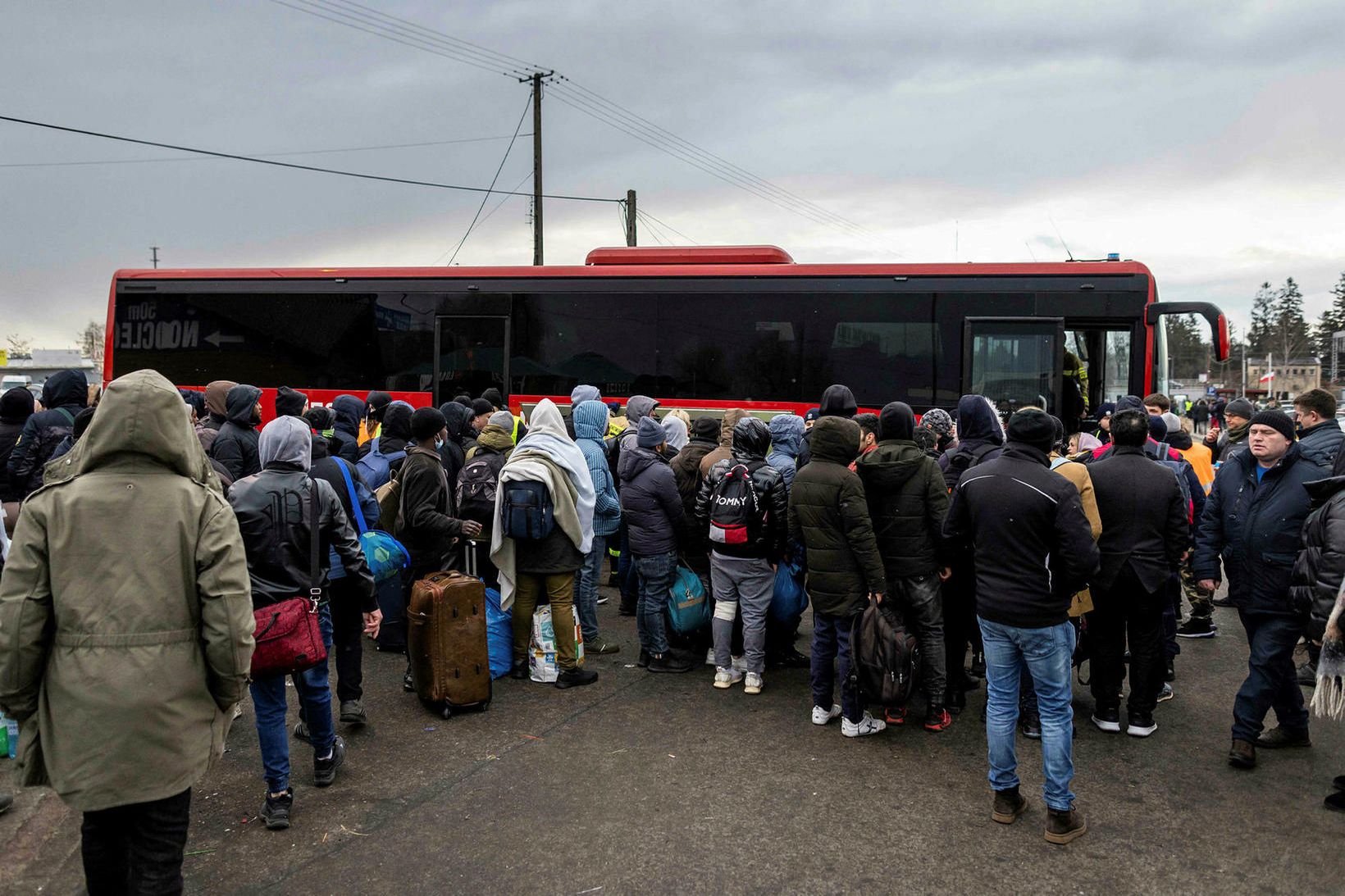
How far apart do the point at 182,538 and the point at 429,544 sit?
2937 millimetres

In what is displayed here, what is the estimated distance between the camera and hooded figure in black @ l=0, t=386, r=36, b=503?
21.3 ft

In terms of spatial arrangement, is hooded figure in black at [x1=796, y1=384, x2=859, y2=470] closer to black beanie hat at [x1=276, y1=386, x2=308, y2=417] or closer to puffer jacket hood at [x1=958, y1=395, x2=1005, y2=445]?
puffer jacket hood at [x1=958, y1=395, x2=1005, y2=445]

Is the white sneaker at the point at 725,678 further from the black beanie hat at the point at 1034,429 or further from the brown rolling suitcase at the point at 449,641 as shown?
the black beanie hat at the point at 1034,429

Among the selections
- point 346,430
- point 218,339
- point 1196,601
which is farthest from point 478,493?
point 218,339

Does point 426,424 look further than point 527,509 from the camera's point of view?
No

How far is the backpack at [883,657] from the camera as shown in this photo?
5.04m

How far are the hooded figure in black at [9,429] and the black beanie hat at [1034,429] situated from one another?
669 cm

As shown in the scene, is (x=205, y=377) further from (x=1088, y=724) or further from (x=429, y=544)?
(x=1088, y=724)

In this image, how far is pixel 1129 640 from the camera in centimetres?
534

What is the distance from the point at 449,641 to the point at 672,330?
7910 millimetres

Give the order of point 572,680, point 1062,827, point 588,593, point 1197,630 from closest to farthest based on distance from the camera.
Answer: point 1062,827 < point 572,680 < point 588,593 < point 1197,630

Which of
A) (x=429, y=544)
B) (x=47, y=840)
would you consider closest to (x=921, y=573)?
(x=429, y=544)

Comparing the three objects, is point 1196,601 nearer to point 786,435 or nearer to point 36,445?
point 786,435

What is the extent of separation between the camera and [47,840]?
416cm
